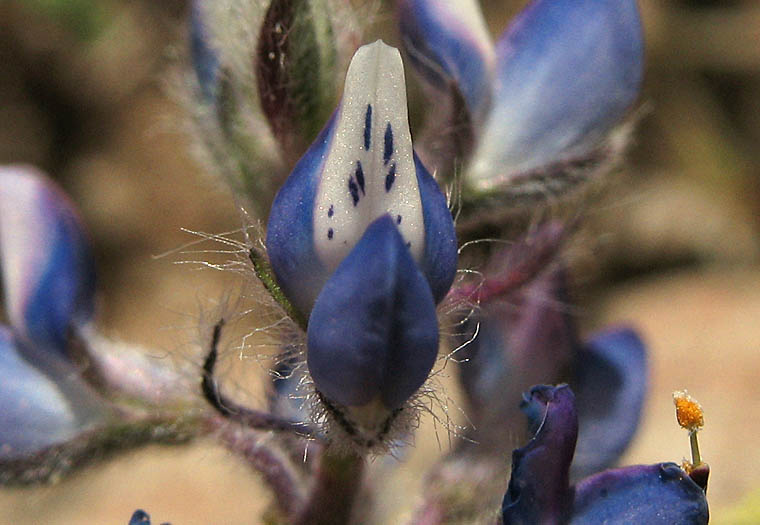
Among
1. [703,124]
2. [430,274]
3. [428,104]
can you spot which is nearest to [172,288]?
[703,124]

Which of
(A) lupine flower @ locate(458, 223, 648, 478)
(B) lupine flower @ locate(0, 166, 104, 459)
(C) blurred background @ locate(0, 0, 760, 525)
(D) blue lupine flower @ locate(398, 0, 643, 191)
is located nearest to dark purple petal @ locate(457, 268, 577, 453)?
(A) lupine flower @ locate(458, 223, 648, 478)

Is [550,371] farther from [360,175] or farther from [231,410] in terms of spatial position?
[360,175]

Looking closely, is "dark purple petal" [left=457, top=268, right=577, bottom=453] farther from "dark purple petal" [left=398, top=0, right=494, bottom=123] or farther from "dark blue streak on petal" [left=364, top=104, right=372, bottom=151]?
"dark blue streak on petal" [left=364, top=104, right=372, bottom=151]

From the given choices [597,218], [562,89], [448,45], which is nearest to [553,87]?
[562,89]

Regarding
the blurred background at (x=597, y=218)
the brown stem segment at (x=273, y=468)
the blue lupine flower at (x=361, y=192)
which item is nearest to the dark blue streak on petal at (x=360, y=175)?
the blue lupine flower at (x=361, y=192)

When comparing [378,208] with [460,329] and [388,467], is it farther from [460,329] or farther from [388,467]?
[388,467]

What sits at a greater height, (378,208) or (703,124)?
(378,208)
